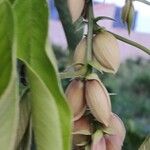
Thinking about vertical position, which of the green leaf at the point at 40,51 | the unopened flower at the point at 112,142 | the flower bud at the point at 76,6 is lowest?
the unopened flower at the point at 112,142

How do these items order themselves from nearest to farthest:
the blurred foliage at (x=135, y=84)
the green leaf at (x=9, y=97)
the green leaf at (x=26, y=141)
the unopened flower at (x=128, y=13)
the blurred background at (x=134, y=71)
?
the green leaf at (x=9, y=97)
the green leaf at (x=26, y=141)
the unopened flower at (x=128, y=13)
the blurred background at (x=134, y=71)
the blurred foliage at (x=135, y=84)

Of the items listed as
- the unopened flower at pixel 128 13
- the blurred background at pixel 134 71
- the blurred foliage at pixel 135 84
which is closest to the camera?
the unopened flower at pixel 128 13

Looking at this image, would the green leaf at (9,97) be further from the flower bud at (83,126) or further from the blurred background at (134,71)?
the blurred background at (134,71)

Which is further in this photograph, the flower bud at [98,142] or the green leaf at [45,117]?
the flower bud at [98,142]

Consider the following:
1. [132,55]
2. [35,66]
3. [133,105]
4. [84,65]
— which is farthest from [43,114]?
[132,55]

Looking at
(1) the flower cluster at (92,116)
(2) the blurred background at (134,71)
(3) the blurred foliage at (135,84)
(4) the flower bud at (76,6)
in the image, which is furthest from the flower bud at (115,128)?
(3) the blurred foliage at (135,84)

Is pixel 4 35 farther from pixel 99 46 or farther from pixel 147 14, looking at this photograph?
pixel 147 14
